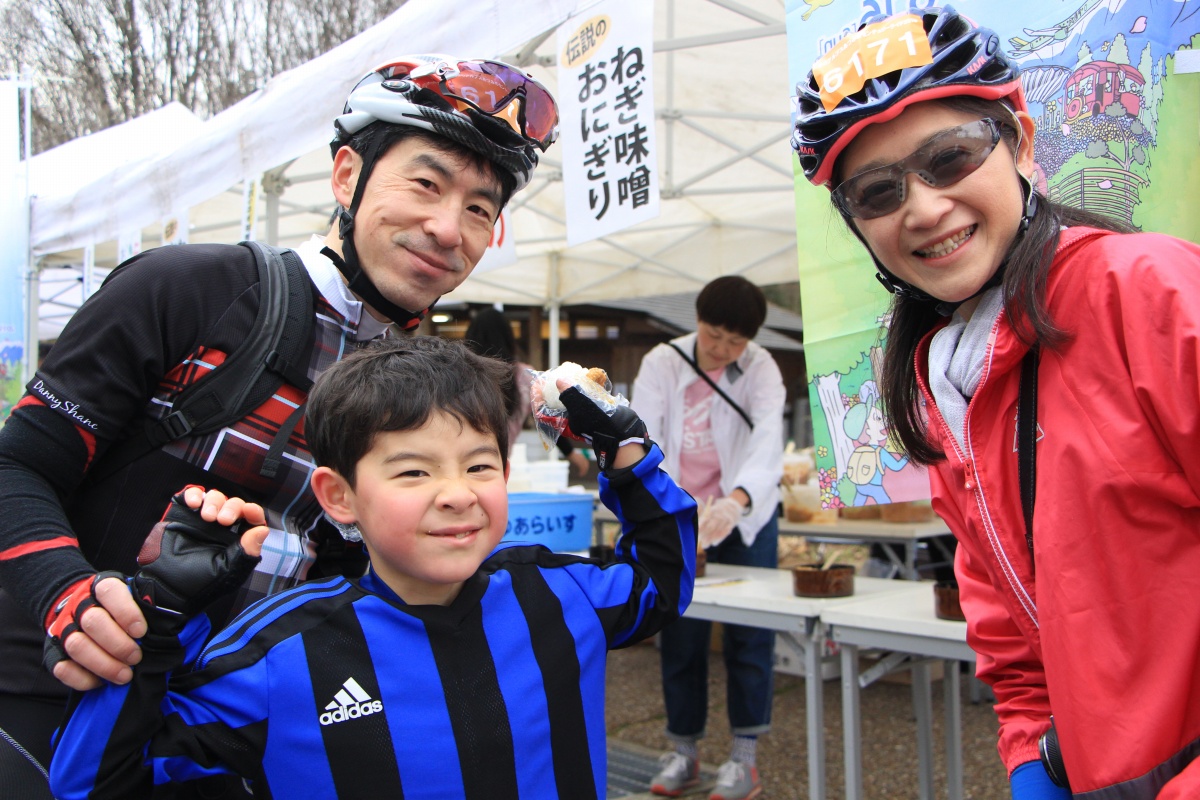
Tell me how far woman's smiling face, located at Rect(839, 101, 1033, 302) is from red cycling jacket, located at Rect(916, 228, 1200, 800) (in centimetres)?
→ 12

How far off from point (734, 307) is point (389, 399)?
292 cm

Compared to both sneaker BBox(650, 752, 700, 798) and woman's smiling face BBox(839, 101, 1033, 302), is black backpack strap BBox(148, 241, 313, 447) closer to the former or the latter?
woman's smiling face BBox(839, 101, 1033, 302)

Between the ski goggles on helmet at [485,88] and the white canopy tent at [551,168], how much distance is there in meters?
1.89

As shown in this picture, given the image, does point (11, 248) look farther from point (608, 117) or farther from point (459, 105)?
point (459, 105)

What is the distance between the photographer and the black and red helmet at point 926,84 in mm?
1421

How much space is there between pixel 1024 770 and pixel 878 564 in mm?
4615

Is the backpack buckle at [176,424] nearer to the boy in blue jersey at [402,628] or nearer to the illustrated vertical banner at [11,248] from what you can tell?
the boy in blue jersey at [402,628]

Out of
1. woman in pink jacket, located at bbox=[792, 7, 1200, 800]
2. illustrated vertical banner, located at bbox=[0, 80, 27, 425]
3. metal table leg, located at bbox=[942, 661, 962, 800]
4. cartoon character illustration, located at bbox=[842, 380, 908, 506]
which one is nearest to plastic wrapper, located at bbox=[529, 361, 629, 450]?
woman in pink jacket, located at bbox=[792, 7, 1200, 800]

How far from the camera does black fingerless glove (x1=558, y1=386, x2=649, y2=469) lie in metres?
1.57

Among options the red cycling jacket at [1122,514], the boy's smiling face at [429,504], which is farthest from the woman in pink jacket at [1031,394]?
the boy's smiling face at [429,504]

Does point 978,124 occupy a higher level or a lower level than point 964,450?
higher

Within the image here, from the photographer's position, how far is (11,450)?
4.61 feet

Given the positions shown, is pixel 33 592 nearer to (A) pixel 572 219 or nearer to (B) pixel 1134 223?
(B) pixel 1134 223

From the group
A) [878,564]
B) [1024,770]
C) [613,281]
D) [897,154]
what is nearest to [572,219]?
[897,154]
